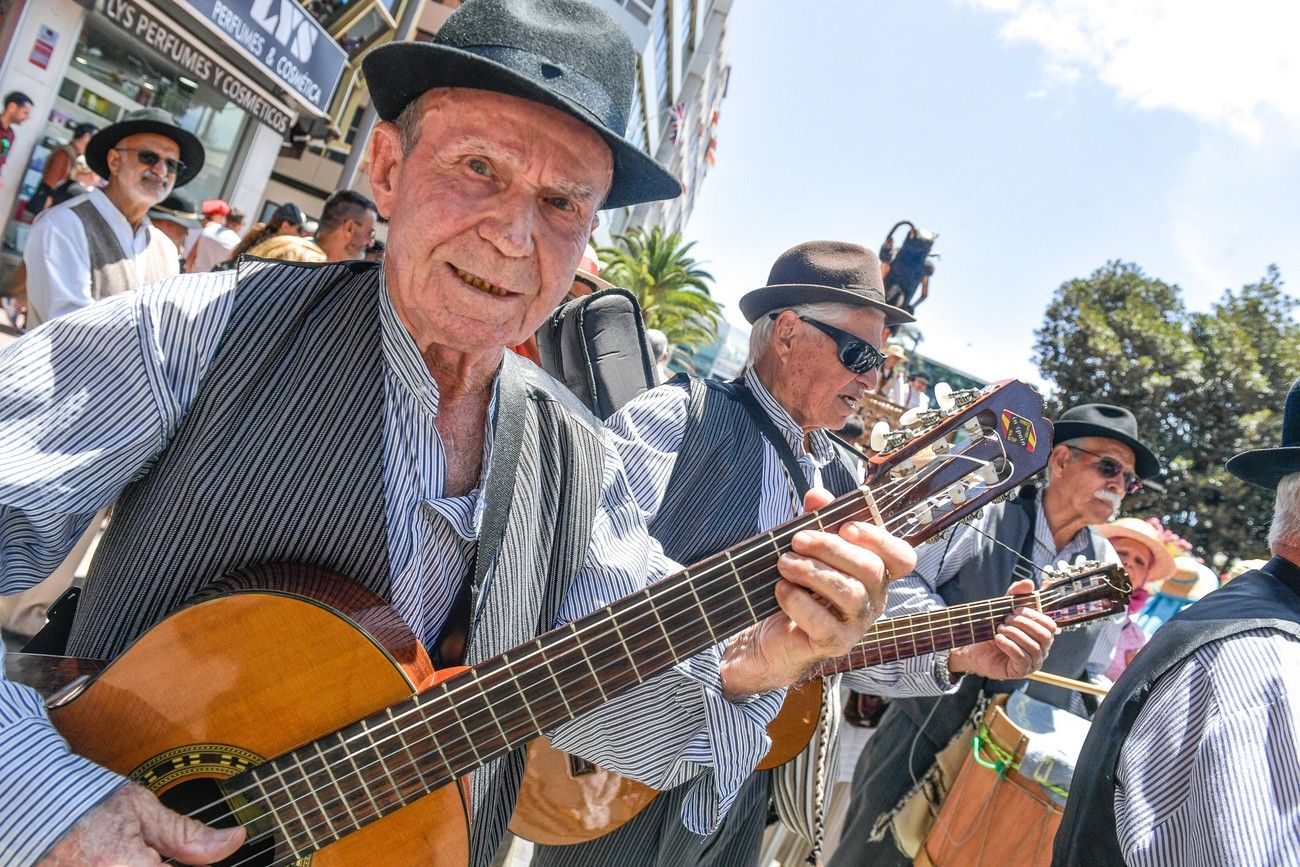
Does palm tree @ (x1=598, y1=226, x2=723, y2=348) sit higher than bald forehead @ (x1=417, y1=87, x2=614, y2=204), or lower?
higher

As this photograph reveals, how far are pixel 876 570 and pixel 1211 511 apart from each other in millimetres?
19666

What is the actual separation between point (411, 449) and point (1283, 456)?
2.42 meters

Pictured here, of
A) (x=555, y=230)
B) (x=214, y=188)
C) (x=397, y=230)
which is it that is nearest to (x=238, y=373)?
(x=397, y=230)

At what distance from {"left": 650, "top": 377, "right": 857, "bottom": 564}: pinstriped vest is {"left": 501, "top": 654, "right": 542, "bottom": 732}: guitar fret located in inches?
46.1

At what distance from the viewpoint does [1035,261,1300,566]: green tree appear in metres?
17.3

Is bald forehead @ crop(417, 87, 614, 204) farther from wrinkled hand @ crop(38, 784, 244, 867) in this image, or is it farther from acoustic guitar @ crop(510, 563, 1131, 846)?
acoustic guitar @ crop(510, 563, 1131, 846)

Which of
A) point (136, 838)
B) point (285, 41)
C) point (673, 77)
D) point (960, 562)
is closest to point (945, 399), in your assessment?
point (136, 838)

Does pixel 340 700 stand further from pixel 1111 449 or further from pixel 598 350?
pixel 1111 449

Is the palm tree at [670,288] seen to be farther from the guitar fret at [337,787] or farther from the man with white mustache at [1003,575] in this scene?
the guitar fret at [337,787]

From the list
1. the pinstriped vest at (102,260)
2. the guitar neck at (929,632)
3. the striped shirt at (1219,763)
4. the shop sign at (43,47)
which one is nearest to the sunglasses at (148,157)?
the pinstriped vest at (102,260)

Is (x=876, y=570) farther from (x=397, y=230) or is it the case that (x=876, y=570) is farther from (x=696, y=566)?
(x=397, y=230)

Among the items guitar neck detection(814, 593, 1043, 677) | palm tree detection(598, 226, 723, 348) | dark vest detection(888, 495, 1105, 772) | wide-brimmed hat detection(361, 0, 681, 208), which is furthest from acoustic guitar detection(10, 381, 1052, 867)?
palm tree detection(598, 226, 723, 348)

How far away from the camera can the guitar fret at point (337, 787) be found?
1418mm

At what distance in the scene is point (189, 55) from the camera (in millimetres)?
10180
